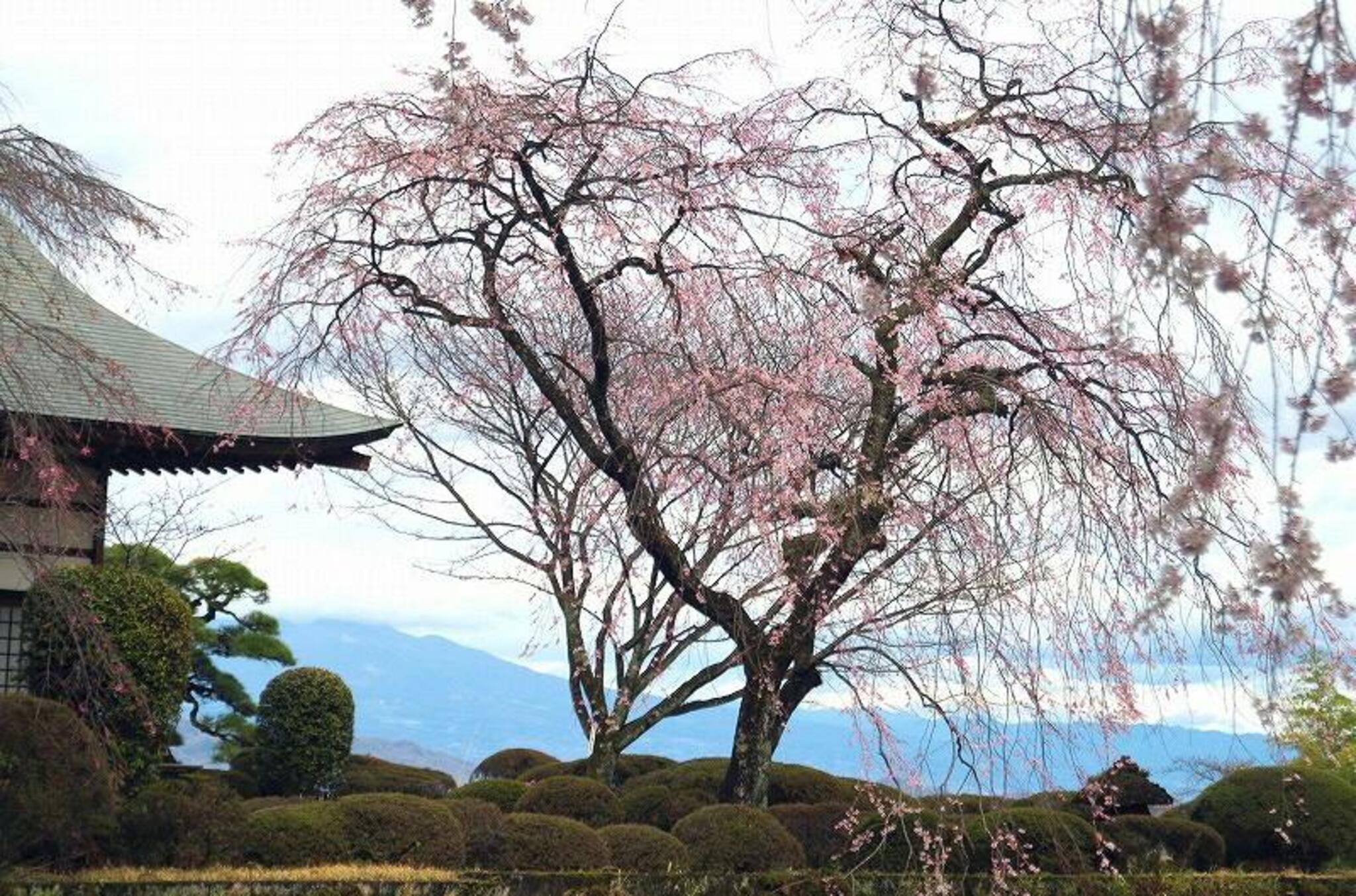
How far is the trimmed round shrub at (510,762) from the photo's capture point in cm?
1733

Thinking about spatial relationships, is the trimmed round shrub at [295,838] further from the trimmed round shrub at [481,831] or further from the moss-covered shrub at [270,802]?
the moss-covered shrub at [270,802]

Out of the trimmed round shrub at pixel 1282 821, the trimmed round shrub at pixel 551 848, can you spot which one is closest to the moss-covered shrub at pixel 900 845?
the trimmed round shrub at pixel 551 848

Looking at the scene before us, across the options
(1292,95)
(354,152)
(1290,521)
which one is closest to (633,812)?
(354,152)

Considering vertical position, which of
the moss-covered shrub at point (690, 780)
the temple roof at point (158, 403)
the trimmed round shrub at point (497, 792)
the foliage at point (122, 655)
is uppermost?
the temple roof at point (158, 403)

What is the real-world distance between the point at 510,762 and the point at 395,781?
7.20 ft

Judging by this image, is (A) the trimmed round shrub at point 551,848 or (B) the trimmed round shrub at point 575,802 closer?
(A) the trimmed round shrub at point 551,848

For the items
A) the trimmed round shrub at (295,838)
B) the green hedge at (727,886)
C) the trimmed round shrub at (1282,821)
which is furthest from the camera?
the trimmed round shrub at (1282,821)

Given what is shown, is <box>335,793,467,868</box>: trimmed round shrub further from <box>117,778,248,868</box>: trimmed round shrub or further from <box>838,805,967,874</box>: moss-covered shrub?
<box>838,805,967,874</box>: moss-covered shrub

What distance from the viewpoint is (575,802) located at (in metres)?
12.5

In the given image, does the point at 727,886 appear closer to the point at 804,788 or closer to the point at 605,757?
the point at 804,788

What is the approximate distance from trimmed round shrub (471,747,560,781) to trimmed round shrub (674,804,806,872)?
5896 mm

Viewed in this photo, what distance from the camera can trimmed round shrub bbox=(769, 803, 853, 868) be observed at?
12.1 metres

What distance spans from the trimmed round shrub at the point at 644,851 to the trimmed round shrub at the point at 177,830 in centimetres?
271

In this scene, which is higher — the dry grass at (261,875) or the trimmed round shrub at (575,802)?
the trimmed round shrub at (575,802)
